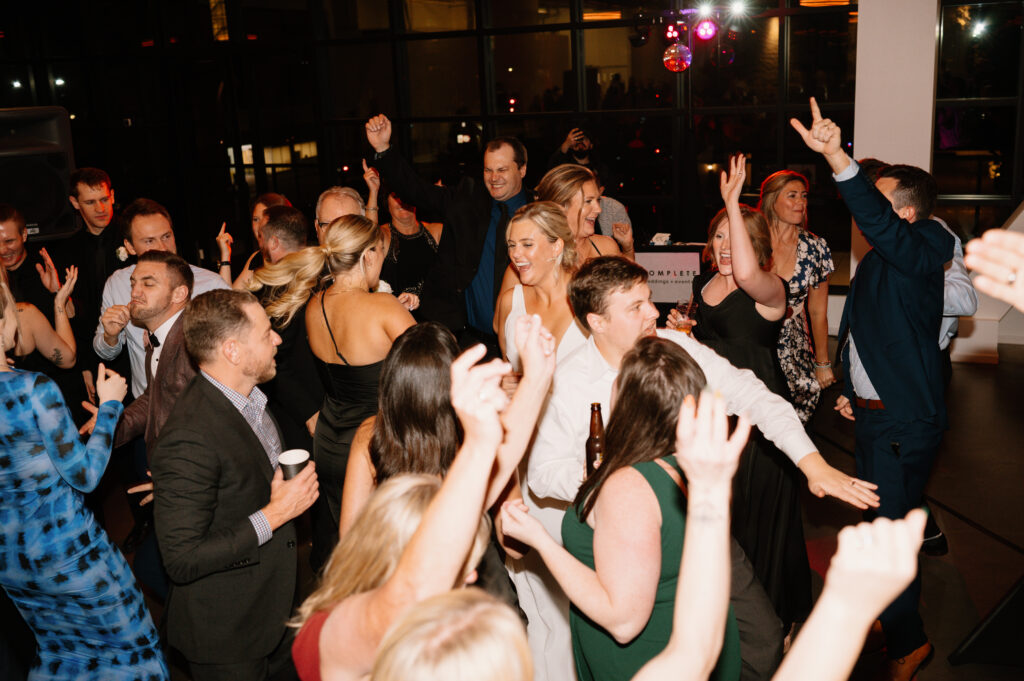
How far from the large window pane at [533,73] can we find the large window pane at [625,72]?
0.86 ft

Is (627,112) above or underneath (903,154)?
above

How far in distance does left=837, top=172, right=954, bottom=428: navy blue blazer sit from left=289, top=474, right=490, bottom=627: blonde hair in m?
2.06

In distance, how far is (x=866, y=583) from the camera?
1.00 meters

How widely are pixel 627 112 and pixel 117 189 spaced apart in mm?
6338

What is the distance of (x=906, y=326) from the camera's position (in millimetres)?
2904

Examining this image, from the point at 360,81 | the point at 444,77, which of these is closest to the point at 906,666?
the point at 444,77

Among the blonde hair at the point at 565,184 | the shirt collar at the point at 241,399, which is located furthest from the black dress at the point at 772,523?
the shirt collar at the point at 241,399

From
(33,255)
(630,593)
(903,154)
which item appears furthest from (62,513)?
(903,154)

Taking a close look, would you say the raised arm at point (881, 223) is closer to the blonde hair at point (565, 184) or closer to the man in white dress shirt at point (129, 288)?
the blonde hair at point (565, 184)

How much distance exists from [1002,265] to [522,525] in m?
1.03

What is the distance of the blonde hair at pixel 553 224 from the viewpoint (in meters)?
3.46

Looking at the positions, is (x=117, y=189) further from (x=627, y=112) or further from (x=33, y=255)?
(x=627, y=112)

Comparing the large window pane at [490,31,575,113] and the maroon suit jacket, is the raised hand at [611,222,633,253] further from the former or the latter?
the large window pane at [490,31,575,113]

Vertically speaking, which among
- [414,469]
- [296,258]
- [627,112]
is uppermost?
[627,112]
